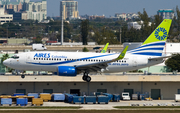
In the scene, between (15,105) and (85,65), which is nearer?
(85,65)

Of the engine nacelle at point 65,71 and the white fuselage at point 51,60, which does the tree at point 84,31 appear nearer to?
the white fuselage at point 51,60

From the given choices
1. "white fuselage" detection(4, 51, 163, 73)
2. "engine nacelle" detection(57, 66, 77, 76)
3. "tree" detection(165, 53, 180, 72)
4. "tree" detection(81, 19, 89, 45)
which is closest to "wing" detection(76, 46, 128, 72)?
"white fuselage" detection(4, 51, 163, 73)

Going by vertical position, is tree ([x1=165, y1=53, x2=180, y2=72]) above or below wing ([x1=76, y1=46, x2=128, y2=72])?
above

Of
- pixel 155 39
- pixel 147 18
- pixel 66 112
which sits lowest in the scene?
pixel 66 112

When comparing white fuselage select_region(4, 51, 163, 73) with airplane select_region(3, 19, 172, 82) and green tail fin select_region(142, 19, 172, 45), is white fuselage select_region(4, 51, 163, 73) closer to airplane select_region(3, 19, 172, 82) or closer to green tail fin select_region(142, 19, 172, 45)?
airplane select_region(3, 19, 172, 82)

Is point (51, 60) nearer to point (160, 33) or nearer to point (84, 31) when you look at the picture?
point (160, 33)

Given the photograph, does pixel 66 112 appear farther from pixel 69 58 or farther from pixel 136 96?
pixel 136 96

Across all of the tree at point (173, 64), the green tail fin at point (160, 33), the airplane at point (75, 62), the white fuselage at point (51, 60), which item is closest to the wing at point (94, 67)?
the airplane at point (75, 62)

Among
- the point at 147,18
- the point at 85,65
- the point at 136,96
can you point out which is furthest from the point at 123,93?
the point at 147,18

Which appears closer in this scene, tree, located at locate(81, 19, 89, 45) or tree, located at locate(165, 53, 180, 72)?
tree, located at locate(165, 53, 180, 72)

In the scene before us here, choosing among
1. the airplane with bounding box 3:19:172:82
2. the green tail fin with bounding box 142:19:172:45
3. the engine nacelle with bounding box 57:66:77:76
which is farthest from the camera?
the green tail fin with bounding box 142:19:172:45

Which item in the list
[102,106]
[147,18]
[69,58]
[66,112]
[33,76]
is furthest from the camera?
[147,18]

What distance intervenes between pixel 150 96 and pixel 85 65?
26.1m

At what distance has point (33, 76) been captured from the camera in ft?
253
